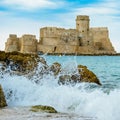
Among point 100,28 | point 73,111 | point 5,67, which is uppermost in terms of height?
point 100,28

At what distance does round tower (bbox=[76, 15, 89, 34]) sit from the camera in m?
74.3

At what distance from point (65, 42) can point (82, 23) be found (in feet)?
18.6

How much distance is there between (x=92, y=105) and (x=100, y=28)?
71906mm

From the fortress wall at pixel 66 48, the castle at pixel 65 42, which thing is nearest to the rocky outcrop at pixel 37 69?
the castle at pixel 65 42

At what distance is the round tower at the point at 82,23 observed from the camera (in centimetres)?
7428

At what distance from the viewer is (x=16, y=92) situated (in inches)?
301

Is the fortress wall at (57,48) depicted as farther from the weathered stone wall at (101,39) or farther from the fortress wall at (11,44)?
the weathered stone wall at (101,39)

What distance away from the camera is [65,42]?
71.8 meters

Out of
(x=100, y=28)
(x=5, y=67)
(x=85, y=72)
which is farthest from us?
(x=100, y=28)

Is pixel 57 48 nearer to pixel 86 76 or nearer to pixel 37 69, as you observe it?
pixel 86 76

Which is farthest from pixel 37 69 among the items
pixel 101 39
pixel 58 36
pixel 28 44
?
pixel 101 39

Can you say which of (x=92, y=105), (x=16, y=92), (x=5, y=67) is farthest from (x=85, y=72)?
(x=92, y=105)

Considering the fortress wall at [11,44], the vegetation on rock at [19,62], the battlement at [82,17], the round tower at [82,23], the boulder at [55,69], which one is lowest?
the boulder at [55,69]

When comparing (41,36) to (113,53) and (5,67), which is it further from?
(5,67)
